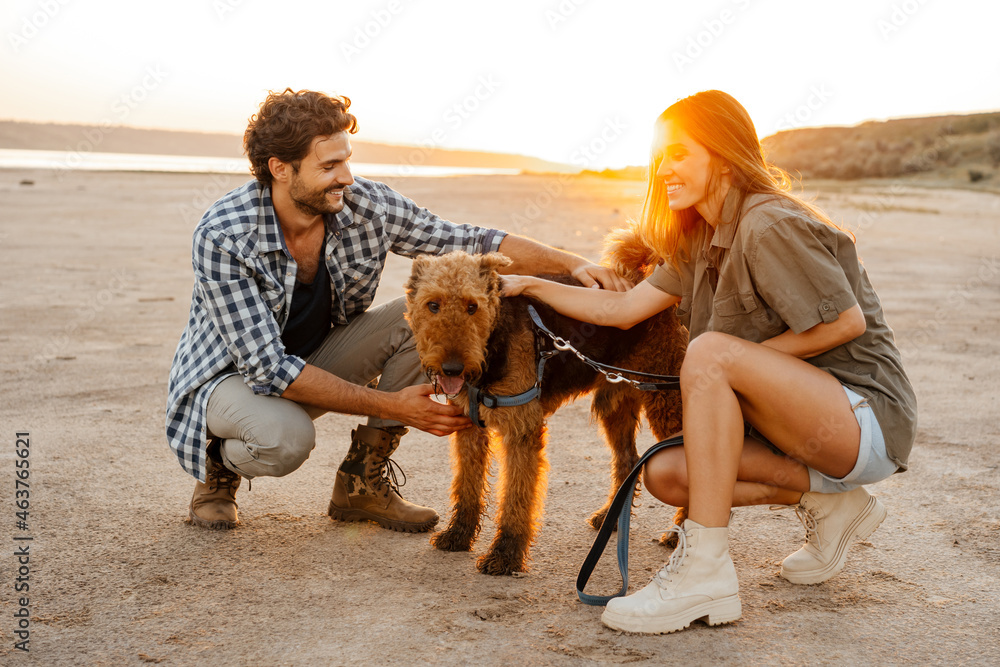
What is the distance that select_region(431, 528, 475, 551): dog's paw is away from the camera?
3.76 meters

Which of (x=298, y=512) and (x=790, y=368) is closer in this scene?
(x=790, y=368)

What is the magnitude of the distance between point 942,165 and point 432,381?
155ft

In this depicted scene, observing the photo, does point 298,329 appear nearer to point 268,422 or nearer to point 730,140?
point 268,422

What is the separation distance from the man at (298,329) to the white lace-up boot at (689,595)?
1162 mm

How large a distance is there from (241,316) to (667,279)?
80.4 inches

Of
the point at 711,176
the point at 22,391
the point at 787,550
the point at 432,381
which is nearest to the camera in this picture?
the point at 711,176

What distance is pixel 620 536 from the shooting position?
3.27 m

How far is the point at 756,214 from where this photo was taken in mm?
3020

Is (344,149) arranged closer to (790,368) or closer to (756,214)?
(756,214)

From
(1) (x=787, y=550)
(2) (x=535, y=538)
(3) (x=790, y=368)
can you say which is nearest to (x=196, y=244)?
(2) (x=535, y=538)

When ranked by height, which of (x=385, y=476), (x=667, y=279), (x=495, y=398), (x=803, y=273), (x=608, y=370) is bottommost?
(x=385, y=476)

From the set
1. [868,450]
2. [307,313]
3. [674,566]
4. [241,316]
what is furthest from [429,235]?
[868,450]

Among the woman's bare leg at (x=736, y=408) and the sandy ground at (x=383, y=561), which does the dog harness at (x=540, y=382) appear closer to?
the woman's bare leg at (x=736, y=408)

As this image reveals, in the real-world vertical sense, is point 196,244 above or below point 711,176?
below
